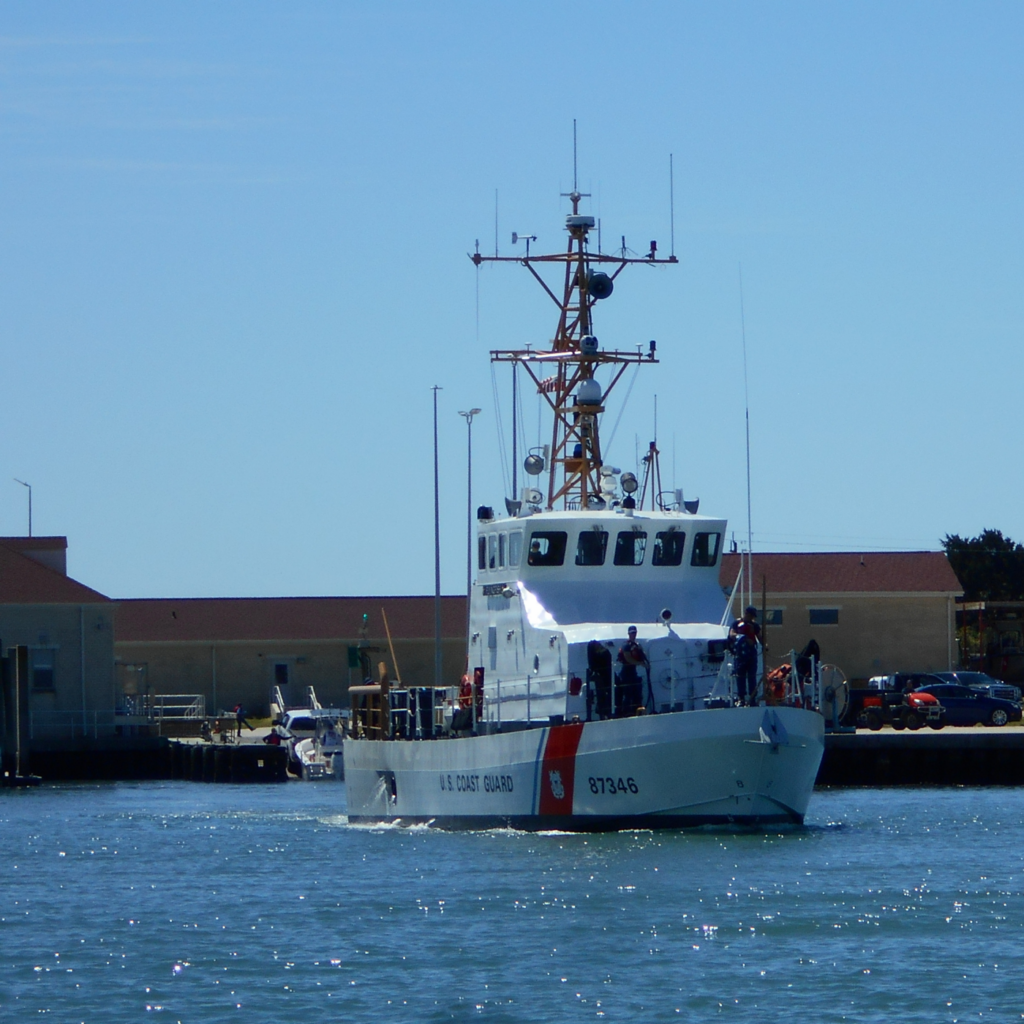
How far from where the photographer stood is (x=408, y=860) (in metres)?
27.8

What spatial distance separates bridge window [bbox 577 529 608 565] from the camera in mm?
30859

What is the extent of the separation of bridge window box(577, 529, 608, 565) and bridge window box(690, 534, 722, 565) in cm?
147

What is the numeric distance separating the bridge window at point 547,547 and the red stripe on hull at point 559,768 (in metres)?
3.18

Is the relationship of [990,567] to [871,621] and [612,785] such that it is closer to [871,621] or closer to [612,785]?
[871,621]

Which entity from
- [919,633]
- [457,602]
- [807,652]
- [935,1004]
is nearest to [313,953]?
[935,1004]

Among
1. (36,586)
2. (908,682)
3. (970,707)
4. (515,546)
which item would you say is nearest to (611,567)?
(515,546)

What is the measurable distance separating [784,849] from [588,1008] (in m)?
10.1

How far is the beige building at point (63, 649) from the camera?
5206cm

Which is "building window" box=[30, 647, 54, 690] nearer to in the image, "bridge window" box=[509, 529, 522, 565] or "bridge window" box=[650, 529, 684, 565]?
"bridge window" box=[509, 529, 522, 565]

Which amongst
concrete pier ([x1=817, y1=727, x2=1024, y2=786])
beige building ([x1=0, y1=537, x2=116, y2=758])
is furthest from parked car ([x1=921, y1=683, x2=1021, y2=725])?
beige building ([x1=0, y1=537, x2=116, y2=758])

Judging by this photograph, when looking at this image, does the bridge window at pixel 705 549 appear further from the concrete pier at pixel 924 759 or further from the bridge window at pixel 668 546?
the concrete pier at pixel 924 759

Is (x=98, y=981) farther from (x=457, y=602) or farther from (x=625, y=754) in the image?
(x=457, y=602)

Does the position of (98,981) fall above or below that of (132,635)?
below

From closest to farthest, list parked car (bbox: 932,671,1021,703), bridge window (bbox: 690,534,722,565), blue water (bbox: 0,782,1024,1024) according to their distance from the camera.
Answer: blue water (bbox: 0,782,1024,1024), bridge window (bbox: 690,534,722,565), parked car (bbox: 932,671,1021,703)
